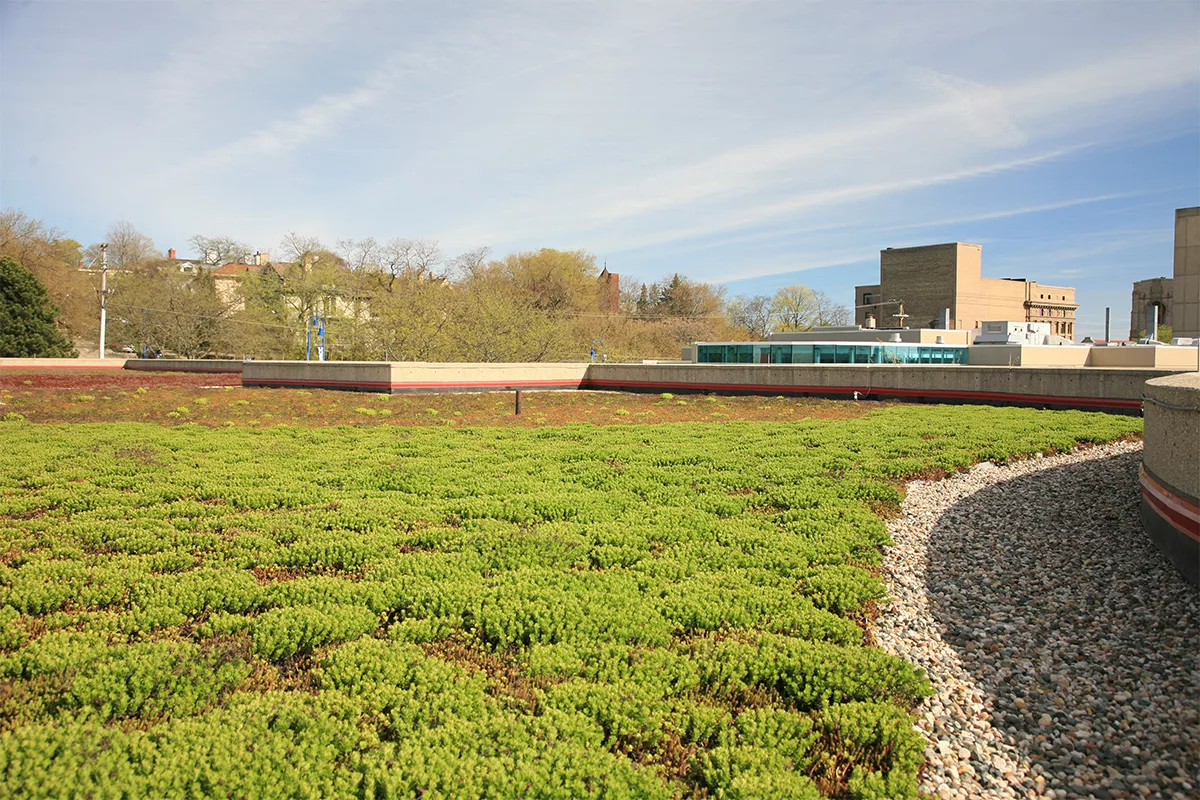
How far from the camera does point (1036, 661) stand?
197 inches

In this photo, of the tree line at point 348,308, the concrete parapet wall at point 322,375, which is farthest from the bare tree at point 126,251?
the concrete parapet wall at point 322,375

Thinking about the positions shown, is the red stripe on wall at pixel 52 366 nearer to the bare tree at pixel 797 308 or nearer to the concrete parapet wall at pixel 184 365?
the concrete parapet wall at pixel 184 365

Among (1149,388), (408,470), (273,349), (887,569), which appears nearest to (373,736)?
(887,569)

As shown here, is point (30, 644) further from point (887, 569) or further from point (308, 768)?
point (887, 569)

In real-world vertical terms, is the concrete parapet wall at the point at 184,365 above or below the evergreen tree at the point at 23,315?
below

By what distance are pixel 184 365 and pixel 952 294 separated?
71890 millimetres

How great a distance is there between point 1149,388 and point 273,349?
54.4m

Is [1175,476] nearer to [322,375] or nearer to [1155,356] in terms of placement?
[1155,356]

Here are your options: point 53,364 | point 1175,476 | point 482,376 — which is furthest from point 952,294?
point 1175,476

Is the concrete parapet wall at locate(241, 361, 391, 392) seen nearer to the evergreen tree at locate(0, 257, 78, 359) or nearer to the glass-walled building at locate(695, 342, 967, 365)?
the glass-walled building at locate(695, 342, 967, 365)

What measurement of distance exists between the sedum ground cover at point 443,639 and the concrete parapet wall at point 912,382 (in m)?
13.0

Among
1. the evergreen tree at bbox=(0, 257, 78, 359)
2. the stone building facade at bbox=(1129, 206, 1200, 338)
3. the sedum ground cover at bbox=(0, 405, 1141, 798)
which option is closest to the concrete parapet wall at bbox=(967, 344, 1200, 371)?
the stone building facade at bbox=(1129, 206, 1200, 338)

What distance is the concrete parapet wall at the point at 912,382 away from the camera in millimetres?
19250

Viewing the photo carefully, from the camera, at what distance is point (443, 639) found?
4.93m
